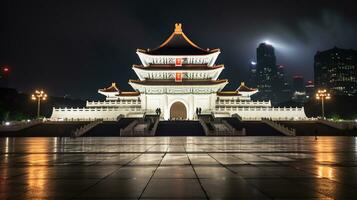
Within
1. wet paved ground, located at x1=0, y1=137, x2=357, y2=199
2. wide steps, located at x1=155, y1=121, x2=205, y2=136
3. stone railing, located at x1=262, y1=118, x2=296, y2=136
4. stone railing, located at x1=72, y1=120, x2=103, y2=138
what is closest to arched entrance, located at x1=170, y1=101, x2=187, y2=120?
wide steps, located at x1=155, y1=121, x2=205, y2=136

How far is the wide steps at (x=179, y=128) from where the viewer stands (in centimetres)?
4544

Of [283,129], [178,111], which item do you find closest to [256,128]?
[283,129]

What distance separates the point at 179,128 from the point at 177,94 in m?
19.4

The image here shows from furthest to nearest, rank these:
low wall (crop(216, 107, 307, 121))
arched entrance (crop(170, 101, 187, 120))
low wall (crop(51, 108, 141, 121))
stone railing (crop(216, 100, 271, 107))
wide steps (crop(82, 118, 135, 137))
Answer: arched entrance (crop(170, 101, 187, 120)), stone railing (crop(216, 100, 271, 107)), low wall (crop(51, 108, 141, 121)), low wall (crop(216, 107, 307, 121)), wide steps (crop(82, 118, 135, 137))

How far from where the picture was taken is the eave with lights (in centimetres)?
6619

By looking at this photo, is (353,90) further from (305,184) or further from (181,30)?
(305,184)

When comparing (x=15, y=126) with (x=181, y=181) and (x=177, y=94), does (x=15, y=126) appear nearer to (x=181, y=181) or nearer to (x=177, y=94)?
(x=177, y=94)

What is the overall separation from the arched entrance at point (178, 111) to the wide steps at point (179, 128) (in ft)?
54.7

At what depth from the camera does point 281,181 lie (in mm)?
9414

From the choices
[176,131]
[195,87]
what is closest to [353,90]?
[195,87]

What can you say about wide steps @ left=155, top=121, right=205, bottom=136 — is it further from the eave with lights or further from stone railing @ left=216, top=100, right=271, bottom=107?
stone railing @ left=216, top=100, right=271, bottom=107

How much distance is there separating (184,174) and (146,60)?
197 ft

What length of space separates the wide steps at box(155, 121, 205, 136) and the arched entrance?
54.7ft

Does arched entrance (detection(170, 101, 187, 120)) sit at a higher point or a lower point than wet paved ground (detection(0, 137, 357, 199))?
higher
